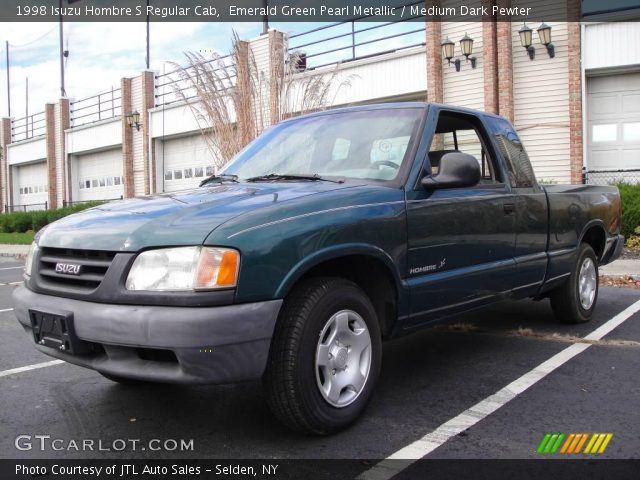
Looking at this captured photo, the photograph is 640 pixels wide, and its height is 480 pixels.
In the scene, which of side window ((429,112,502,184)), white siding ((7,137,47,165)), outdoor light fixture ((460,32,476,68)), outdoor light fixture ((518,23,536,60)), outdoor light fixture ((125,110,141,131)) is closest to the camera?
side window ((429,112,502,184))

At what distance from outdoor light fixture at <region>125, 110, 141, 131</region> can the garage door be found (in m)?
1.76

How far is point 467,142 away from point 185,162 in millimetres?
23446

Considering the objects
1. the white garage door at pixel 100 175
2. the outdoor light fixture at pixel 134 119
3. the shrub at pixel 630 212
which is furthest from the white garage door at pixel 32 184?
the shrub at pixel 630 212

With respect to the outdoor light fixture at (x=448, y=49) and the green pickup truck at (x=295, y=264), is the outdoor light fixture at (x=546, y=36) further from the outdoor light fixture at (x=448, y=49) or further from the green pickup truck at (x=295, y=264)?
the green pickup truck at (x=295, y=264)

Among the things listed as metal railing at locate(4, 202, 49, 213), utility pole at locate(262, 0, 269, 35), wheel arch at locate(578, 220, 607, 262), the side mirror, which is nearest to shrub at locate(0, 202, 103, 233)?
metal railing at locate(4, 202, 49, 213)

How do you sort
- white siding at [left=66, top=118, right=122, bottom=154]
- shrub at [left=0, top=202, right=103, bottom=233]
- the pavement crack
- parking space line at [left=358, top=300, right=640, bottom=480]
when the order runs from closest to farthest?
1. parking space line at [left=358, top=300, right=640, bottom=480]
2. the pavement crack
3. shrub at [left=0, top=202, right=103, bottom=233]
4. white siding at [left=66, top=118, right=122, bottom=154]

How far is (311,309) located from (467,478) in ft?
3.42

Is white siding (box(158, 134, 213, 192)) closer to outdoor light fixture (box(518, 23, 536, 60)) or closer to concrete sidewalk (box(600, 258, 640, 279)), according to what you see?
outdoor light fixture (box(518, 23, 536, 60))

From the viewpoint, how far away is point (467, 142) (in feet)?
16.5

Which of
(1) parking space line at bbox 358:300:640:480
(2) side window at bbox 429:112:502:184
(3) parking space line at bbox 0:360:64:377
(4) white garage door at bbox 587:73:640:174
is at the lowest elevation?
(1) parking space line at bbox 358:300:640:480

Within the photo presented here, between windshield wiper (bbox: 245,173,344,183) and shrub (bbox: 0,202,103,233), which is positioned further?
shrub (bbox: 0,202,103,233)

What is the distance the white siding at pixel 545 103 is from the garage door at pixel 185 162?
12786 millimetres

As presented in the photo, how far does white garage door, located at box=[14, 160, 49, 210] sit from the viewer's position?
3762cm

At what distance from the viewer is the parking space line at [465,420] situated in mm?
2939
